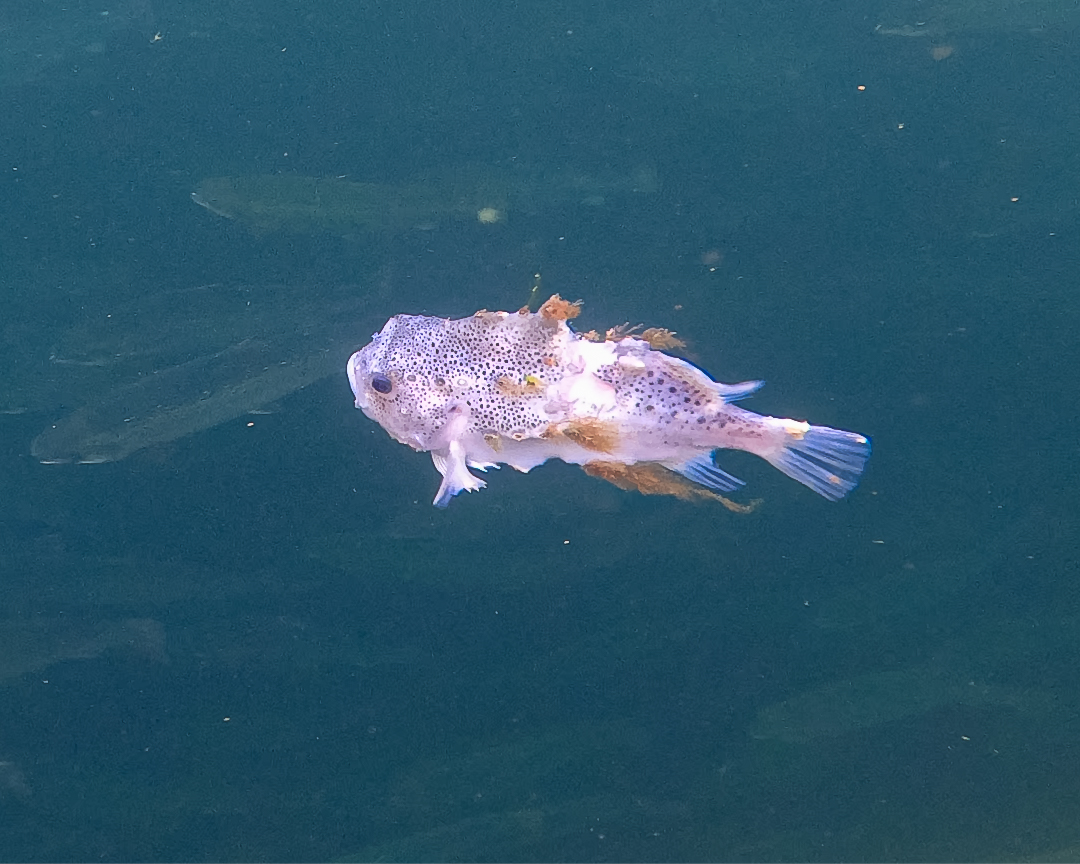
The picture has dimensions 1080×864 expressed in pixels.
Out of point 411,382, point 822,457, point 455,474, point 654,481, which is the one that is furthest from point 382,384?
point 822,457

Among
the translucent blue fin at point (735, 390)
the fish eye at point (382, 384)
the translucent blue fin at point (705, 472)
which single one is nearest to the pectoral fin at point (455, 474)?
the fish eye at point (382, 384)

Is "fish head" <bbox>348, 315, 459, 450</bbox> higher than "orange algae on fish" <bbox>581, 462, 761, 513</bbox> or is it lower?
higher

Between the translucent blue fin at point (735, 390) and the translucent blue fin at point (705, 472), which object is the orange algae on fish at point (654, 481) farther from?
the translucent blue fin at point (735, 390)

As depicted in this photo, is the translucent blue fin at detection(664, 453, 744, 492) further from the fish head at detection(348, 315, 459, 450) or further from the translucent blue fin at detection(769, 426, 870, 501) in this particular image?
the fish head at detection(348, 315, 459, 450)

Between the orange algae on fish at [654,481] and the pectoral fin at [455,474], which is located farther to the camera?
the orange algae on fish at [654,481]

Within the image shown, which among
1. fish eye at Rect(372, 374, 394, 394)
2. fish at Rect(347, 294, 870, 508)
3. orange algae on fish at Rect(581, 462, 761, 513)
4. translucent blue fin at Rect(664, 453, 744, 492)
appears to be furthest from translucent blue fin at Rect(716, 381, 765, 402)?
fish eye at Rect(372, 374, 394, 394)

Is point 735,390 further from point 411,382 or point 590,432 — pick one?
point 411,382

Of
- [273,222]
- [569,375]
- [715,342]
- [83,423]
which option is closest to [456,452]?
[569,375]
